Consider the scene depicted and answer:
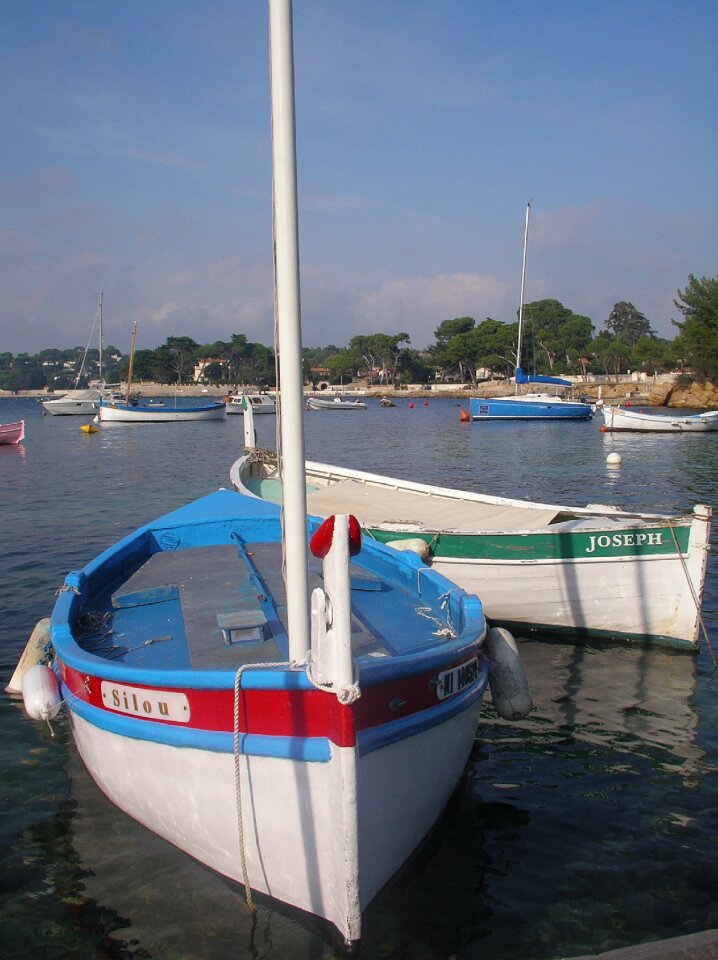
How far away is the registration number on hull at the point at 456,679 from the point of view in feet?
16.9

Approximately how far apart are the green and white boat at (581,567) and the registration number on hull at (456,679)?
4.40 metres

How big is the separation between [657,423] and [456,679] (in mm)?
44754

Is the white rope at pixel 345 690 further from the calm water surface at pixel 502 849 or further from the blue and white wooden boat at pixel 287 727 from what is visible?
the calm water surface at pixel 502 849

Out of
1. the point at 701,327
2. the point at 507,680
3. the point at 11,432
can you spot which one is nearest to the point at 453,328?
the point at 701,327

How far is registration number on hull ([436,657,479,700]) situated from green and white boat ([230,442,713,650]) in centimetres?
440

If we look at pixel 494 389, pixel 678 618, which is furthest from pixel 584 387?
pixel 678 618

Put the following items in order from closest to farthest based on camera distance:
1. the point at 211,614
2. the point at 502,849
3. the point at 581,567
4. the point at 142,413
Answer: the point at 502,849
the point at 211,614
the point at 581,567
the point at 142,413

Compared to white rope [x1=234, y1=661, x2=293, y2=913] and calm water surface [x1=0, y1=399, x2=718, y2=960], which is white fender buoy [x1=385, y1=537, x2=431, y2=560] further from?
white rope [x1=234, y1=661, x2=293, y2=913]

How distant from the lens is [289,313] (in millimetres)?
4559

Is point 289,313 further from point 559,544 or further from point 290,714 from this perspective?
point 559,544

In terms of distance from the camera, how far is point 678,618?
32.9 ft

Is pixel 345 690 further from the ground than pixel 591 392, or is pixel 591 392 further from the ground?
pixel 345 690

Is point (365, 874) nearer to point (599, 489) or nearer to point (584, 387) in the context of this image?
point (599, 489)

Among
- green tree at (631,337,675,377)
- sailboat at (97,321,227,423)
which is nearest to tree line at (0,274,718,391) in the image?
green tree at (631,337,675,377)
